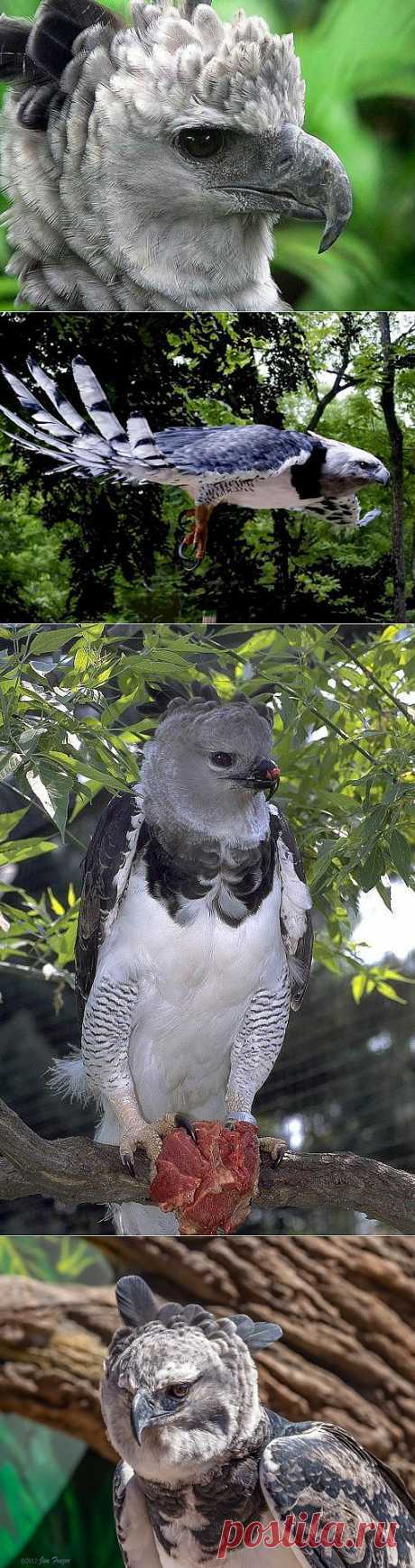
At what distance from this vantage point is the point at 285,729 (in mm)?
1131

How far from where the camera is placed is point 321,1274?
43.0 inches

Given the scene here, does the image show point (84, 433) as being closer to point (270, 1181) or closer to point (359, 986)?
point (359, 986)

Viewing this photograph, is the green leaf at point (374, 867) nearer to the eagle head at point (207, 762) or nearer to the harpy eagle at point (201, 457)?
the eagle head at point (207, 762)

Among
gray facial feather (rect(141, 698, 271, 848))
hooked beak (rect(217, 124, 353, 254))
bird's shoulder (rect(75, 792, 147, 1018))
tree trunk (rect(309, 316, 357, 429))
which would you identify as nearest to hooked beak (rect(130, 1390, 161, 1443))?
bird's shoulder (rect(75, 792, 147, 1018))

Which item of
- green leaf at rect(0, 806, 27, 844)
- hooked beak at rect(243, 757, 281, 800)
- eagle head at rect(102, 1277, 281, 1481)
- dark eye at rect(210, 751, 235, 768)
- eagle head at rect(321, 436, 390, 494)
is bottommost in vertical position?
eagle head at rect(102, 1277, 281, 1481)

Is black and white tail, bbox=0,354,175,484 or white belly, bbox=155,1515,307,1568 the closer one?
white belly, bbox=155,1515,307,1568

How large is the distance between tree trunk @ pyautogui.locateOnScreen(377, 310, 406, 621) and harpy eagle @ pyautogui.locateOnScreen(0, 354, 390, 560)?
0.06 feet

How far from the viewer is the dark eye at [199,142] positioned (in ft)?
3.43

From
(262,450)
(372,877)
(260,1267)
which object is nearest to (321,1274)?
(260,1267)

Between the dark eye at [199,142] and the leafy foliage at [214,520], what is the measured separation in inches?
6.4

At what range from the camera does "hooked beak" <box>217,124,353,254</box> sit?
1.05m

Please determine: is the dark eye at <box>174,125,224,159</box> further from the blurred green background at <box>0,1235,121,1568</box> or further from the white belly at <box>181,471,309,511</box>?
the blurred green background at <box>0,1235,121,1568</box>

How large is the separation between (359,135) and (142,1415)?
1.12 m

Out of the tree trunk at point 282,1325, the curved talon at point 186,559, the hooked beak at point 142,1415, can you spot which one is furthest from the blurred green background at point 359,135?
the hooked beak at point 142,1415
